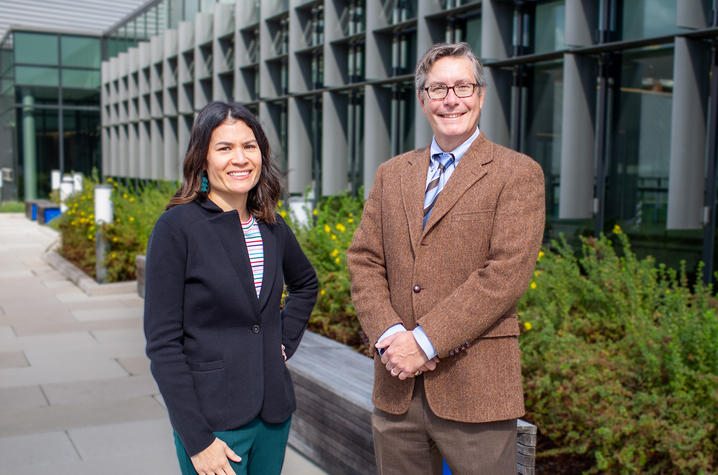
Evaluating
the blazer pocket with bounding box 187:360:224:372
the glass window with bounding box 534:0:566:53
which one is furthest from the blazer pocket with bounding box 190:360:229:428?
the glass window with bounding box 534:0:566:53

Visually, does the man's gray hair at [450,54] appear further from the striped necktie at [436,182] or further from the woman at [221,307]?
the woman at [221,307]

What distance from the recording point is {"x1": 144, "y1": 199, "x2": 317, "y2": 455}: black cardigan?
2086 mm

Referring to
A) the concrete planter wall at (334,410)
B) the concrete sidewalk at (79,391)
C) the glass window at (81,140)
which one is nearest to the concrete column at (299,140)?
the concrete sidewalk at (79,391)

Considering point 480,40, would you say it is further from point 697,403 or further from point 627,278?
point 697,403

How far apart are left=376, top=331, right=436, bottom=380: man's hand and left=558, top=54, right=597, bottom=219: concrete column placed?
5.71 m

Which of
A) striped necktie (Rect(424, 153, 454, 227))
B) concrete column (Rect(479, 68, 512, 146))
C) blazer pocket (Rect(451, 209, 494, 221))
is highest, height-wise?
concrete column (Rect(479, 68, 512, 146))

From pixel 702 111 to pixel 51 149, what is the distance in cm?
2838

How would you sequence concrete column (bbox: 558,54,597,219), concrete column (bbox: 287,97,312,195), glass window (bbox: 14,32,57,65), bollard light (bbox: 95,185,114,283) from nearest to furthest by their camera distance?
concrete column (bbox: 558,54,597,219), bollard light (bbox: 95,185,114,283), concrete column (bbox: 287,97,312,195), glass window (bbox: 14,32,57,65)

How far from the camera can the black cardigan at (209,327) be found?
6.84ft

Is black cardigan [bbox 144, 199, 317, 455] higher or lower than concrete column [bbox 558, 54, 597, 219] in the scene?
lower

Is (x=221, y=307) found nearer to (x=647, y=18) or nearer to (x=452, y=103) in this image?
(x=452, y=103)

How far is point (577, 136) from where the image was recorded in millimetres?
7621

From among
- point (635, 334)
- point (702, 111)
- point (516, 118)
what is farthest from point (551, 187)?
point (635, 334)

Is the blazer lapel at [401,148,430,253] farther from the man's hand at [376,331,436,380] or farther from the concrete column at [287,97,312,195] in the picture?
the concrete column at [287,97,312,195]
